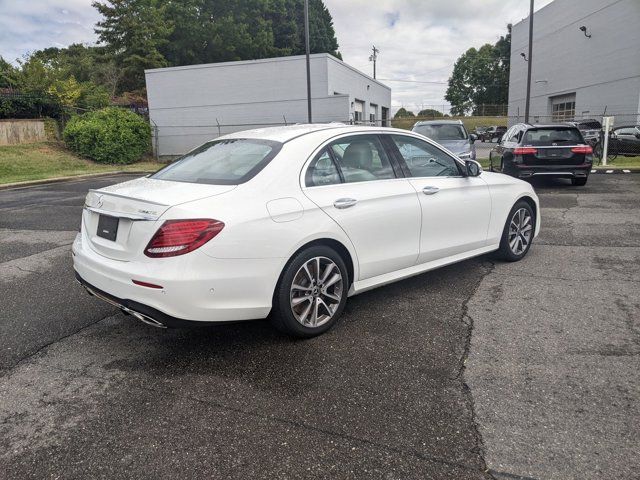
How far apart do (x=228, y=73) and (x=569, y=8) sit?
2298 centimetres

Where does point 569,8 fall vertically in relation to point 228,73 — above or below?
above

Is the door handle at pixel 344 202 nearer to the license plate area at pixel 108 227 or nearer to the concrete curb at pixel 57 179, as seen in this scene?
the license plate area at pixel 108 227

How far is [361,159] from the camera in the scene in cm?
436

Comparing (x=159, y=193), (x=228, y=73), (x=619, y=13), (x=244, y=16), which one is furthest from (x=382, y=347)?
(x=244, y=16)

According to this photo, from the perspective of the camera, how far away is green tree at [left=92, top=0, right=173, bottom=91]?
126 ft

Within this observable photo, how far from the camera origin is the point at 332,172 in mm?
4090

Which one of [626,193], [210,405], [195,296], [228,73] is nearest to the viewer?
[210,405]

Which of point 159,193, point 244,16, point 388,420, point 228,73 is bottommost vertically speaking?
point 388,420

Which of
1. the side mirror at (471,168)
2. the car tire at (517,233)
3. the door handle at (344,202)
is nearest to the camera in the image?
the door handle at (344,202)

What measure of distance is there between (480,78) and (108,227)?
8576 centimetres

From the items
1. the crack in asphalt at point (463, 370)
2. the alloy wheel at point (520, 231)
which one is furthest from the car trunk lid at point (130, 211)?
the alloy wheel at point (520, 231)

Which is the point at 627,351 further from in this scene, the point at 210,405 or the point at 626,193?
the point at 626,193

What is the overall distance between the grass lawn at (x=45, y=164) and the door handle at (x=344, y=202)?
17.2 metres

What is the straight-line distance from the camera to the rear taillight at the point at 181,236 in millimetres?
3215
